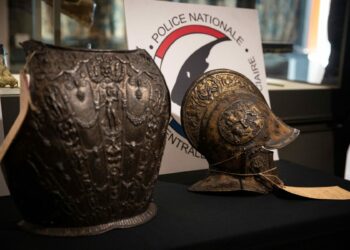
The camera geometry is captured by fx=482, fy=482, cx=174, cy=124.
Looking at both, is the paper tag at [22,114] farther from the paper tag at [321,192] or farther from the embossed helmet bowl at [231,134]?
the paper tag at [321,192]

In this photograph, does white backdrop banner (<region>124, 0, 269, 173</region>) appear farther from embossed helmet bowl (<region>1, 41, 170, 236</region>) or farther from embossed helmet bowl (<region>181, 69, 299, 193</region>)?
embossed helmet bowl (<region>1, 41, 170, 236</region>)

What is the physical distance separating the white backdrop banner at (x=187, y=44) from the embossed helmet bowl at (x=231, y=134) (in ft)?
0.68

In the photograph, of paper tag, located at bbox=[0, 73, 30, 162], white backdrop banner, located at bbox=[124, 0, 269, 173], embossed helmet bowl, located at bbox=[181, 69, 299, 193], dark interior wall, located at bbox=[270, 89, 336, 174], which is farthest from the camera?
dark interior wall, located at bbox=[270, 89, 336, 174]

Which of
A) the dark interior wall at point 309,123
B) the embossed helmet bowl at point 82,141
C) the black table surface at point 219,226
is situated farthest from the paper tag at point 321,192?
the dark interior wall at point 309,123

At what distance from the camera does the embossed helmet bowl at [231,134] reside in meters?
1.27

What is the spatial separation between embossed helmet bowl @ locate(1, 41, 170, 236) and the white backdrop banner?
45 cm

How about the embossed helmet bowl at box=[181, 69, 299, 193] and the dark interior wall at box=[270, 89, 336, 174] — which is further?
the dark interior wall at box=[270, 89, 336, 174]

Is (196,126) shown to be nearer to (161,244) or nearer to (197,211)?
(197,211)

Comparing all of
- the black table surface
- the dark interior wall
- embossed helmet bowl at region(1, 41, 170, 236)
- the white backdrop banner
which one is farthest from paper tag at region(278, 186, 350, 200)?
the dark interior wall

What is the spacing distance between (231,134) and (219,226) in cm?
29

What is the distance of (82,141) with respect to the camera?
96 centimetres

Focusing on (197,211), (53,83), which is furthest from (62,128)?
(197,211)

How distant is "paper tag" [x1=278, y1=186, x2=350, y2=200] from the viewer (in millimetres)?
1292

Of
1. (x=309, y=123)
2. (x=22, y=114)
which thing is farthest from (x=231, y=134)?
(x=309, y=123)
